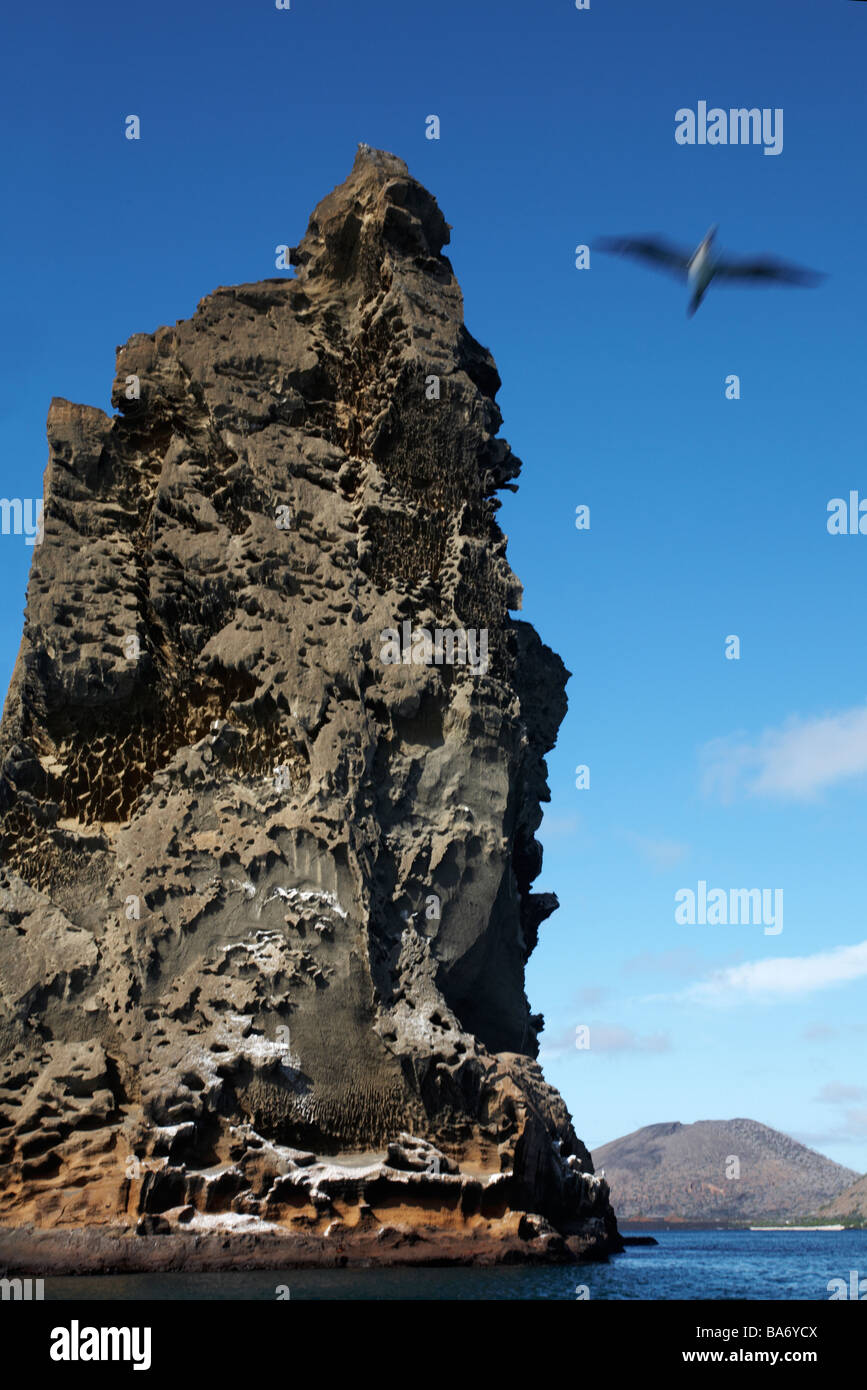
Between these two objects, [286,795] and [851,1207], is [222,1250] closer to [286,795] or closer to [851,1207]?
[286,795]

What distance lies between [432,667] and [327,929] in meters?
7.50

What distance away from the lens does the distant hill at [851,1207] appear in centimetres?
11400

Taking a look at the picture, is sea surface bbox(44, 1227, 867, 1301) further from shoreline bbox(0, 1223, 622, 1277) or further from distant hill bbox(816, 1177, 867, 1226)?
distant hill bbox(816, 1177, 867, 1226)

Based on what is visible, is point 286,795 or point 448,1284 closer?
point 448,1284

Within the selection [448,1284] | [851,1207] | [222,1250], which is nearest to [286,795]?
[222,1250]

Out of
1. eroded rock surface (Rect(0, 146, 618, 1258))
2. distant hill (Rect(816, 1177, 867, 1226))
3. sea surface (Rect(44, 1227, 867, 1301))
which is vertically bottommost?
distant hill (Rect(816, 1177, 867, 1226))

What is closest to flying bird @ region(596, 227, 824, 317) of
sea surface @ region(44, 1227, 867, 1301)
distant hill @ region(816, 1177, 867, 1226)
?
sea surface @ region(44, 1227, 867, 1301)

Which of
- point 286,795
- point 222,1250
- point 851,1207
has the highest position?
point 286,795

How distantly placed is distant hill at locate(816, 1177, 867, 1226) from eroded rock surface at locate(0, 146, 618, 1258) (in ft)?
281

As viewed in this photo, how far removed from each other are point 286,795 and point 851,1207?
103m

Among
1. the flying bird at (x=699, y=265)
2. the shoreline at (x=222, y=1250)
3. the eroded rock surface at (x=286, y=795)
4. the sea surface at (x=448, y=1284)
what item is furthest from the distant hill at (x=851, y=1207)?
the flying bird at (x=699, y=265)

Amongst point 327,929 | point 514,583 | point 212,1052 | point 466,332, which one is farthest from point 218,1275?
point 466,332

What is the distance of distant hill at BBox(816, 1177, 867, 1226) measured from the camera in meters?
114

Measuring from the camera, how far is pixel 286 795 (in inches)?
1283
